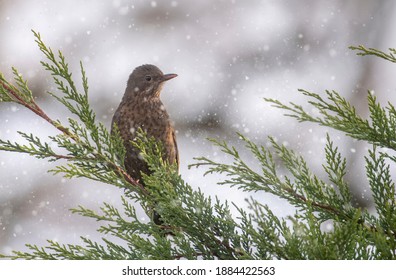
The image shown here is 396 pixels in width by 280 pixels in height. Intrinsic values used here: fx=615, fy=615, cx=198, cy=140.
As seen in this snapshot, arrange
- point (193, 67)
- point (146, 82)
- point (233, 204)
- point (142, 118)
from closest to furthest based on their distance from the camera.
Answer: point (233, 204) < point (142, 118) < point (146, 82) < point (193, 67)

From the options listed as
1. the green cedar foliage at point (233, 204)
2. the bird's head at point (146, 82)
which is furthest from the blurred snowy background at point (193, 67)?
the green cedar foliage at point (233, 204)

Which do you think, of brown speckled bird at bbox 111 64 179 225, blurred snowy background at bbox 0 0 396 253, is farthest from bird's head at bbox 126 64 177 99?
blurred snowy background at bbox 0 0 396 253

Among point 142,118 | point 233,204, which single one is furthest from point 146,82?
point 233,204

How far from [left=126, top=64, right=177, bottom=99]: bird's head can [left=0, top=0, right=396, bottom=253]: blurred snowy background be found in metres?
0.60

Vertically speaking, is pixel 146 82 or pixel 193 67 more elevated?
pixel 193 67

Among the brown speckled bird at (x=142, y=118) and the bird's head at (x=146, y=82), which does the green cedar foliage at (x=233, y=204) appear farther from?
the bird's head at (x=146, y=82)

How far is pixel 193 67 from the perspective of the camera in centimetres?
510

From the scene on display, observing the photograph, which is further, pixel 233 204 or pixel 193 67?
pixel 193 67

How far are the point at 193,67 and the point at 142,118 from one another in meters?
2.01

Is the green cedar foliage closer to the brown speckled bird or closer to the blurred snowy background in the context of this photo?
the brown speckled bird

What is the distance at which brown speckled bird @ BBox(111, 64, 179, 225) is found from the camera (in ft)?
10.0

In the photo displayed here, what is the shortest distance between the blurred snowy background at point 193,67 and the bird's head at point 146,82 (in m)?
0.60

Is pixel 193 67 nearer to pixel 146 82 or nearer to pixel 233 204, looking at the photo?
pixel 146 82
